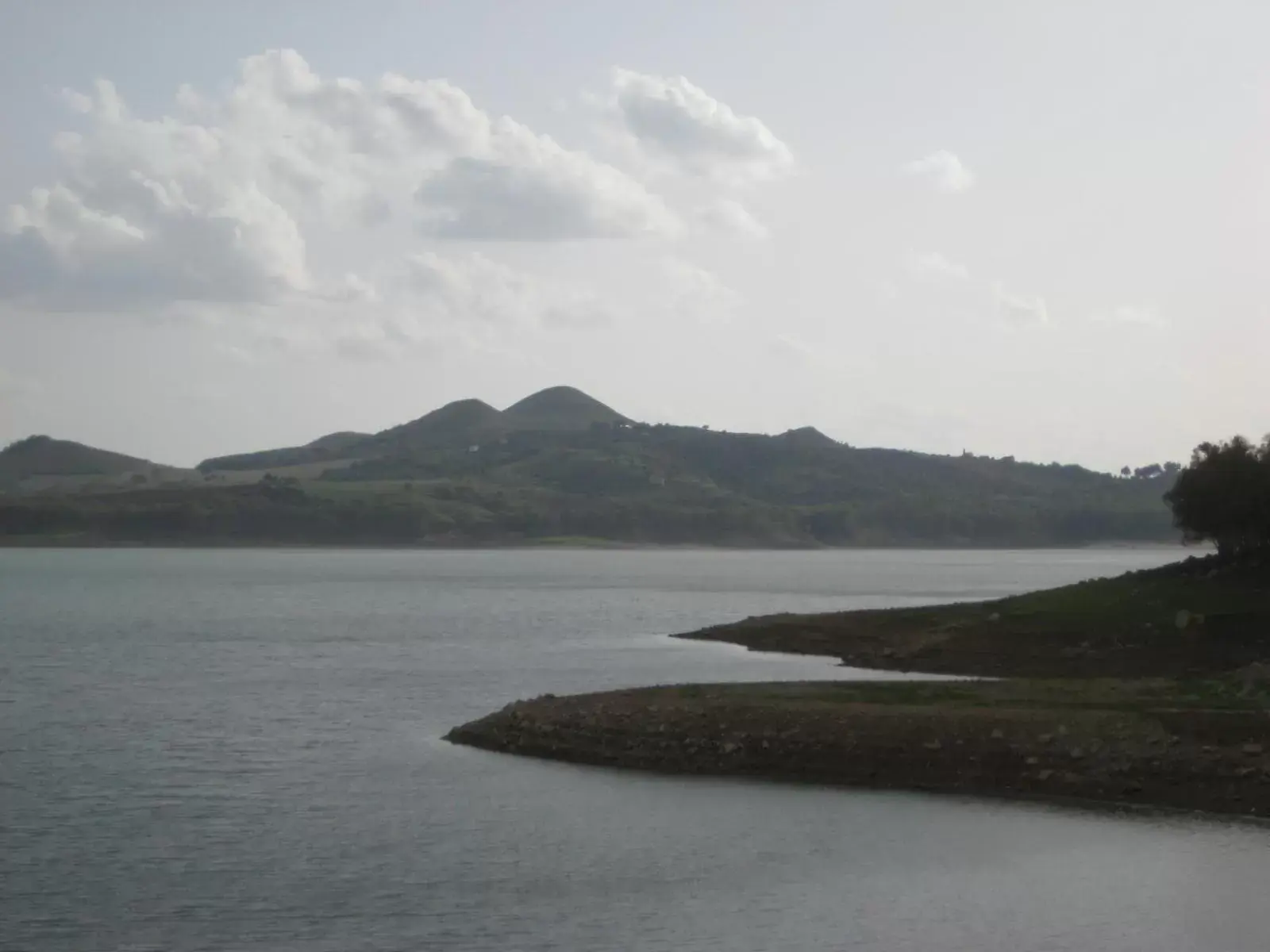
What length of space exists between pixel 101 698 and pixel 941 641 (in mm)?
37335

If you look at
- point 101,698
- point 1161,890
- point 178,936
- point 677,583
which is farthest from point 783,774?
point 677,583

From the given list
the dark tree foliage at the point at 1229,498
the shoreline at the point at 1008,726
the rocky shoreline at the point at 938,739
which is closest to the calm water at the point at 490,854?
the rocky shoreline at the point at 938,739

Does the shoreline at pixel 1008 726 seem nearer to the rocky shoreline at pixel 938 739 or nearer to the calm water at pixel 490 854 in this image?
the rocky shoreline at pixel 938 739

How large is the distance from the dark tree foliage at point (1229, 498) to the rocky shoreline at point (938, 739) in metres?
30.0

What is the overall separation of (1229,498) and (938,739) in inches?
1647

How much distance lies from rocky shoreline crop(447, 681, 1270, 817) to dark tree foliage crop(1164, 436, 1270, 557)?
29994 mm

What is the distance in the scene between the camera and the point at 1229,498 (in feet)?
253

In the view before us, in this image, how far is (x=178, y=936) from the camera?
26.6 metres

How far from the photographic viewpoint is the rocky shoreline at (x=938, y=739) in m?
38.4

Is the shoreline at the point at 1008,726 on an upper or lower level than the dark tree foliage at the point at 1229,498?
lower

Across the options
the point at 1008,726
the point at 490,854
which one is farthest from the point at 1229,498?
the point at 490,854

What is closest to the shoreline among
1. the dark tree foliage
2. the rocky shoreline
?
the rocky shoreline

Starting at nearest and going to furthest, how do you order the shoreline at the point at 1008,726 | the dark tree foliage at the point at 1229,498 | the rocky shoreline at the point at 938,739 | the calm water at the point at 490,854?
1. the calm water at the point at 490,854
2. the rocky shoreline at the point at 938,739
3. the shoreline at the point at 1008,726
4. the dark tree foliage at the point at 1229,498

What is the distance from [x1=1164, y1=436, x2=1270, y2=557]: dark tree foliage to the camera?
75.8m
